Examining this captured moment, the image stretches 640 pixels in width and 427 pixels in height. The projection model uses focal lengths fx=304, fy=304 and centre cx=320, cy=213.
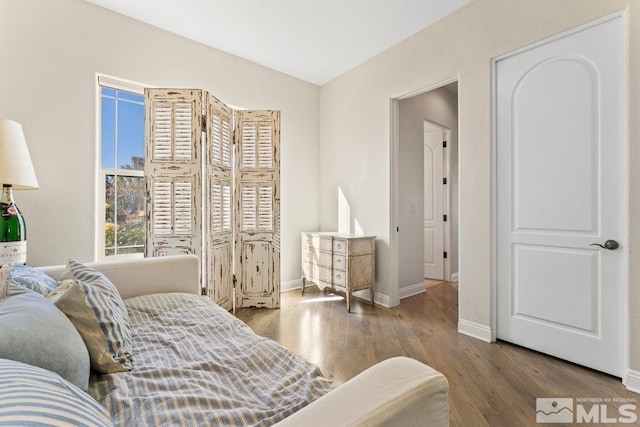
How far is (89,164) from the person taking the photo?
2648mm

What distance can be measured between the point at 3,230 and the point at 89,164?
3.35 feet

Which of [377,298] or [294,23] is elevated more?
[294,23]

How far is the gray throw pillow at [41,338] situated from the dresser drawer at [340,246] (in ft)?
8.47

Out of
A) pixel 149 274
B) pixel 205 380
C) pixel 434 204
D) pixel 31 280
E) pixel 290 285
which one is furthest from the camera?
pixel 434 204

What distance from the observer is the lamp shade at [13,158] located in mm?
1708

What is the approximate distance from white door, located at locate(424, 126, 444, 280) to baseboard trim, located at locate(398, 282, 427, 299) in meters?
0.77

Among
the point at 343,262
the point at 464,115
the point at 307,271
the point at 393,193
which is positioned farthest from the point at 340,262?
the point at 464,115

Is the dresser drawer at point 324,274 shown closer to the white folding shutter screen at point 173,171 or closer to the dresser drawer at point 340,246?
the dresser drawer at point 340,246

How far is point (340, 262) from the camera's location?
3.37 metres

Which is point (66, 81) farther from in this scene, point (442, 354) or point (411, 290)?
point (411, 290)

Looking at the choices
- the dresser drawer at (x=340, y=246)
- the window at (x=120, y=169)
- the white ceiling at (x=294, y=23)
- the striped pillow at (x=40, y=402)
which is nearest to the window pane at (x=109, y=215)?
the window at (x=120, y=169)

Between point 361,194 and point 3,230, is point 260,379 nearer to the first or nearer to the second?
point 3,230

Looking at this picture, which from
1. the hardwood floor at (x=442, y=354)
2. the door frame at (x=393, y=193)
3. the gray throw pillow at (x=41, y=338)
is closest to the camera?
the gray throw pillow at (x=41, y=338)

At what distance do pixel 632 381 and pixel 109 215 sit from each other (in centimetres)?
409
